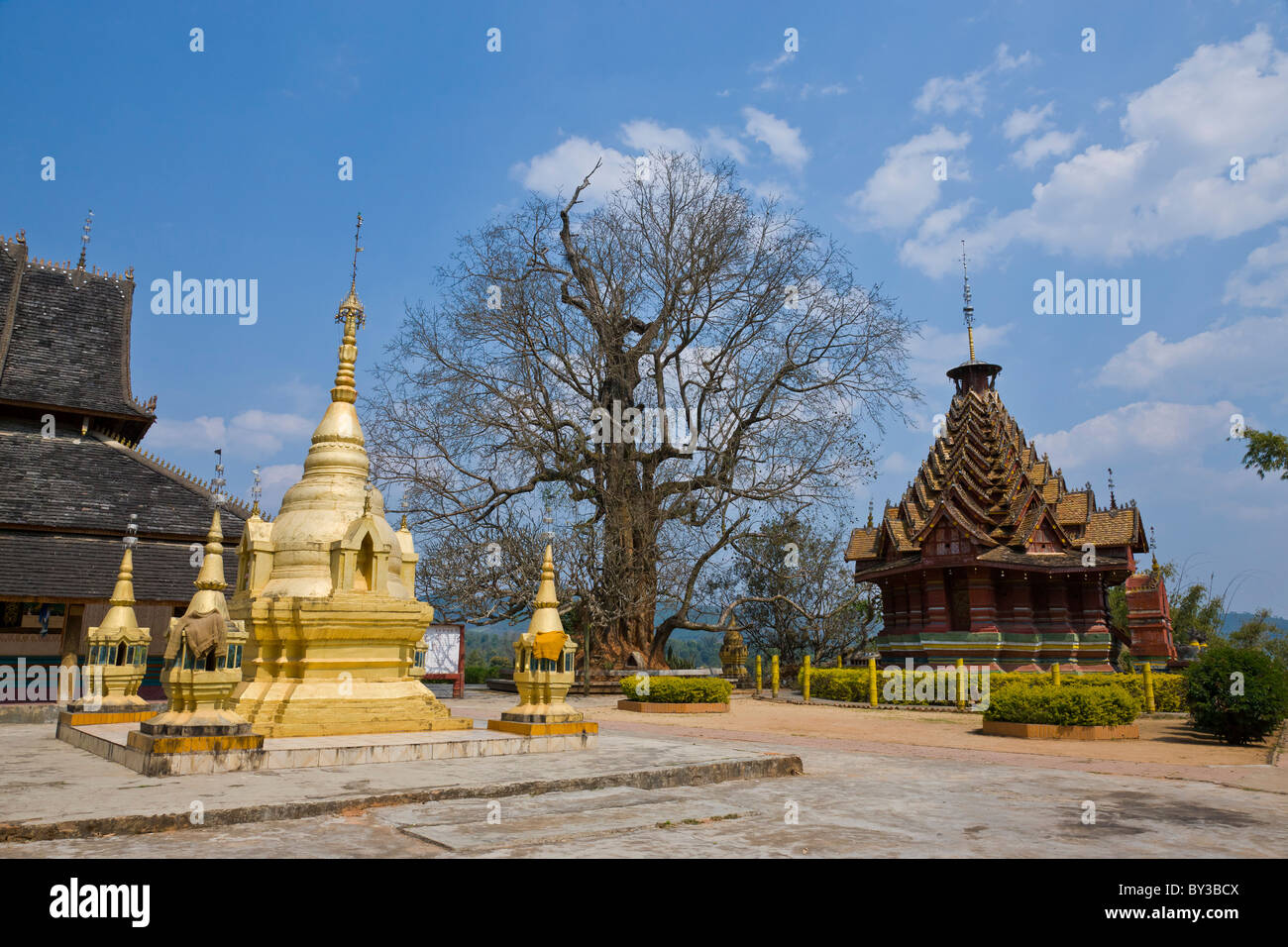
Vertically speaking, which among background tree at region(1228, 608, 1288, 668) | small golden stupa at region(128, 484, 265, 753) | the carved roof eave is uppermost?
the carved roof eave

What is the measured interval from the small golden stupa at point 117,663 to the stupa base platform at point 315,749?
65 cm

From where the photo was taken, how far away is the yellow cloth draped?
10141mm

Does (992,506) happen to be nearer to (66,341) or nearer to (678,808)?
(678,808)

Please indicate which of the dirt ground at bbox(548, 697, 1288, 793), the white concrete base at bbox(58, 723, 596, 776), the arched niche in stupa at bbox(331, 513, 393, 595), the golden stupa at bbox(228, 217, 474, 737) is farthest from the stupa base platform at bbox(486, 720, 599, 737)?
the dirt ground at bbox(548, 697, 1288, 793)

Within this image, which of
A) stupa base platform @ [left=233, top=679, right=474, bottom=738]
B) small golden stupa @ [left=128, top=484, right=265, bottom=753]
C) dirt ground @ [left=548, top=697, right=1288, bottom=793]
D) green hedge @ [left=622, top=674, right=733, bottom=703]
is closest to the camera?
small golden stupa @ [left=128, top=484, right=265, bottom=753]

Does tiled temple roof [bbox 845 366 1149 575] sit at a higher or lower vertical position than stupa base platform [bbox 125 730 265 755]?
higher

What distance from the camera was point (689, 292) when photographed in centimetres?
2534

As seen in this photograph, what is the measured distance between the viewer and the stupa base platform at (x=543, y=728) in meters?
9.49

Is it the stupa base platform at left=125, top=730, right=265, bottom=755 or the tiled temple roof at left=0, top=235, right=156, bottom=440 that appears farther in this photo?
the tiled temple roof at left=0, top=235, right=156, bottom=440

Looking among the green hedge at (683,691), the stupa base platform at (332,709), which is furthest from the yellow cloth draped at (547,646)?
the green hedge at (683,691)

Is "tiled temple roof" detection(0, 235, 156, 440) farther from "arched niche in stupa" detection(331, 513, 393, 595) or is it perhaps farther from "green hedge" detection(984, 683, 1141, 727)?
"green hedge" detection(984, 683, 1141, 727)

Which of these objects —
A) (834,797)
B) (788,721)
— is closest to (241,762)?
(834,797)

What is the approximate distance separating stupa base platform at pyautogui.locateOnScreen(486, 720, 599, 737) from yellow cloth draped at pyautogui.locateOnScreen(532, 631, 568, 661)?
2.64 ft

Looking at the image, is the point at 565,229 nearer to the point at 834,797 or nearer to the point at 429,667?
the point at 429,667
